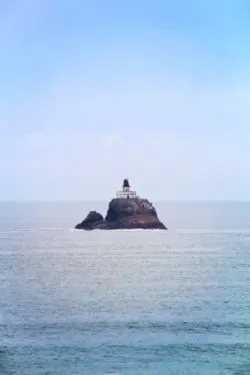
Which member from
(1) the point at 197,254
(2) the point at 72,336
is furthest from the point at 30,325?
(1) the point at 197,254

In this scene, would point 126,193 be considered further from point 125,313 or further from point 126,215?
point 125,313

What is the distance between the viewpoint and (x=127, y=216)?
5364 inches

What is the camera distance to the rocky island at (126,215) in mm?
131250

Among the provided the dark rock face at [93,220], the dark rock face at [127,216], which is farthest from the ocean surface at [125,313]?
the dark rock face at [93,220]

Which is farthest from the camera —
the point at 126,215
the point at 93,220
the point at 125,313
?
the point at 93,220

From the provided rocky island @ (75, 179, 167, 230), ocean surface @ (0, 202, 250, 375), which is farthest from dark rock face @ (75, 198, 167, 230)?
ocean surface @ (0, 202, 250, 375)

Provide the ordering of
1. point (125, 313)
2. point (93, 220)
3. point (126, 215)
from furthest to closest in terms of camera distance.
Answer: point (93, 220) → point (126, 215) → point (125, 313)

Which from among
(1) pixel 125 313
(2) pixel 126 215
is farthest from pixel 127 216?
(1) pixel 125 313

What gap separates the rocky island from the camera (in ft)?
431

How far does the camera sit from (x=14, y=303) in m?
54.0

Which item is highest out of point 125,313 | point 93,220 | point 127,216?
point 127,216

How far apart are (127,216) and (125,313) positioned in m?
86.4

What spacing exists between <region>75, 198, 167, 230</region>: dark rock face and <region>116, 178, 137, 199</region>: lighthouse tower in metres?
3.66

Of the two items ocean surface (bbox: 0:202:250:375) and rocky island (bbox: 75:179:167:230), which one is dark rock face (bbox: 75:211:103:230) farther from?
ocean surface (bbox: 0:202:250:375)
